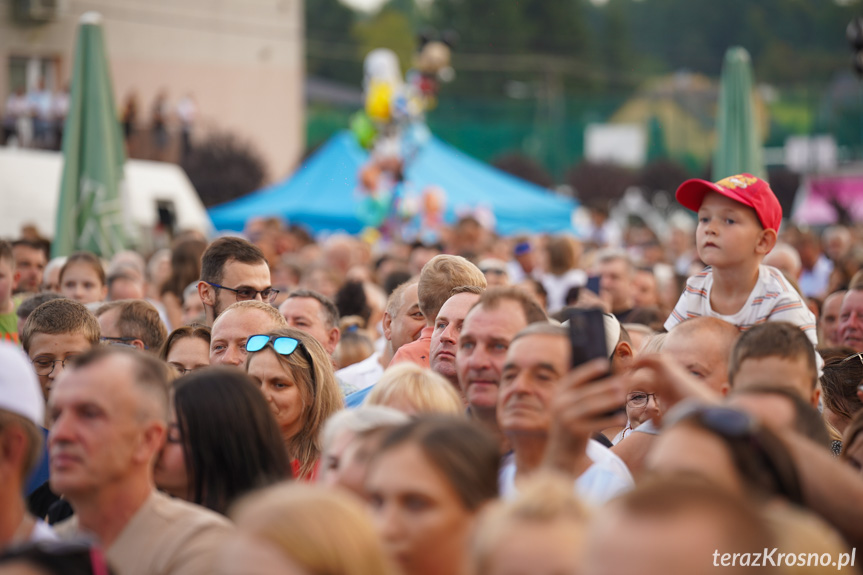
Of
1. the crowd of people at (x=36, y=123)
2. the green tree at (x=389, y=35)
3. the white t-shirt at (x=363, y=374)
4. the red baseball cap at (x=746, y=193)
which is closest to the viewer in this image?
the red baseball cap at (x=746, y=193)

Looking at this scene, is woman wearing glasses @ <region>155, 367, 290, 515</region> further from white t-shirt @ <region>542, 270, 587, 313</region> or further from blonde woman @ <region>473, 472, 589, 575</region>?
white t-shirt @ <region>542, 270, 587, 313</region>

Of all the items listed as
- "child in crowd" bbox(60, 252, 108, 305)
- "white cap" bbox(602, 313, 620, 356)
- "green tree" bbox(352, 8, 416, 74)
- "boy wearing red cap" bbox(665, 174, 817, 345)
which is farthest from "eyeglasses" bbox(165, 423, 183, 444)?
"green tree" bbox(352, 8, 416, 74)

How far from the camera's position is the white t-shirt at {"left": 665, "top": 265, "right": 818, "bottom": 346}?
5078 mm

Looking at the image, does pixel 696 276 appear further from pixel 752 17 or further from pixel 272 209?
pixel 752 17

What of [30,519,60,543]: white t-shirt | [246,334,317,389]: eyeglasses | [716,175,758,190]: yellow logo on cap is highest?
[716,175,758,190]: yellow logo on cap

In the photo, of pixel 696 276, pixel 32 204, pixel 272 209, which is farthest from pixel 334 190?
pixel 696 276

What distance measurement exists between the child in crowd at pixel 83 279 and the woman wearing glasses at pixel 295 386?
312cm

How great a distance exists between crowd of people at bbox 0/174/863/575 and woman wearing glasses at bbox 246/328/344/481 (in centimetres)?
1

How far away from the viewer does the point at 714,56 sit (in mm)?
82750

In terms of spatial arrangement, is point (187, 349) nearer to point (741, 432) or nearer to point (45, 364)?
point (45, 364)

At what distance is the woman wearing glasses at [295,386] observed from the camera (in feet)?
15.7

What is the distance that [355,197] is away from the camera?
72.4 feet

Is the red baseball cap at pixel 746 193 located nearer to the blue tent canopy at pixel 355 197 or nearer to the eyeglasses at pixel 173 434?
the eyeglasses at pixel 173 434

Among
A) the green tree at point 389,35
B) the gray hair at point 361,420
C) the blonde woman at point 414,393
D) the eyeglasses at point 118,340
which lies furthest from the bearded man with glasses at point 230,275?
the green tree at point 389,35
